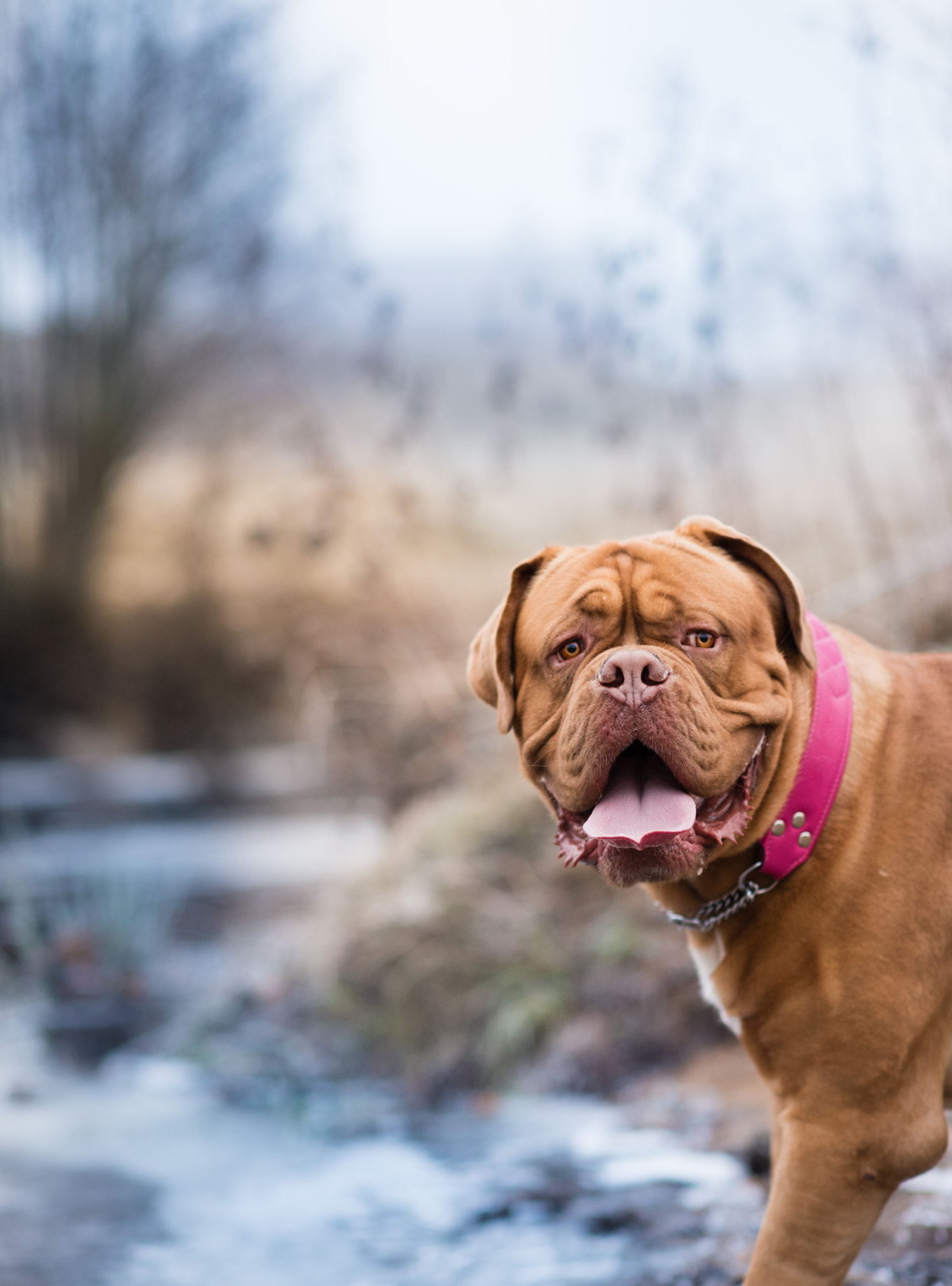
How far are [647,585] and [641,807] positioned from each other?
1.25 ft

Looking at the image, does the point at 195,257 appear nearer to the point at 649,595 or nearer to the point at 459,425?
the point at 459,425

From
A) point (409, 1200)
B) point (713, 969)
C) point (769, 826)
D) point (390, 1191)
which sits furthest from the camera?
point (390, 1191)

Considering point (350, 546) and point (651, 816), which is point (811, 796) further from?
point (350, 546)

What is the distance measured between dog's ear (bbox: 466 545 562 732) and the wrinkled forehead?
0.04 meters

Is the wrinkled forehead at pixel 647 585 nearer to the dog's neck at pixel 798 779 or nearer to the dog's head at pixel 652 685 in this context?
the dog's head at pixel 652 685

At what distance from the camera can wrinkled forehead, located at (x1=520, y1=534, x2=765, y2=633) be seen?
1.94 metres

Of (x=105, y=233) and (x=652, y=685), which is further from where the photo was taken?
(x=105, y=233)

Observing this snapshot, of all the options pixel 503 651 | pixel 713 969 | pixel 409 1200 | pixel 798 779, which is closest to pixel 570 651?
pixel 503 651

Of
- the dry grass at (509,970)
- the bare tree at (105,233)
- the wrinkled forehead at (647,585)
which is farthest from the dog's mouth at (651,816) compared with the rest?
the bare tree at (105,233)

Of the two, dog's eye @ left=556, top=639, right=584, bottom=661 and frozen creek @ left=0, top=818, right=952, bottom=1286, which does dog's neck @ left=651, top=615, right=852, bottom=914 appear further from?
frozen creek @ left=0, top=818, right=952, bottom=1286

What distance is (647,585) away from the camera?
6.45ft

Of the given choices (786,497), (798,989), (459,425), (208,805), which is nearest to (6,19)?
(459,425)

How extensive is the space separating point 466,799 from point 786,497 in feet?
7.48

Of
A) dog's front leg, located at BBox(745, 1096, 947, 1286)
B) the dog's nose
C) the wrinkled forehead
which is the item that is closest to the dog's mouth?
the dog's nose
